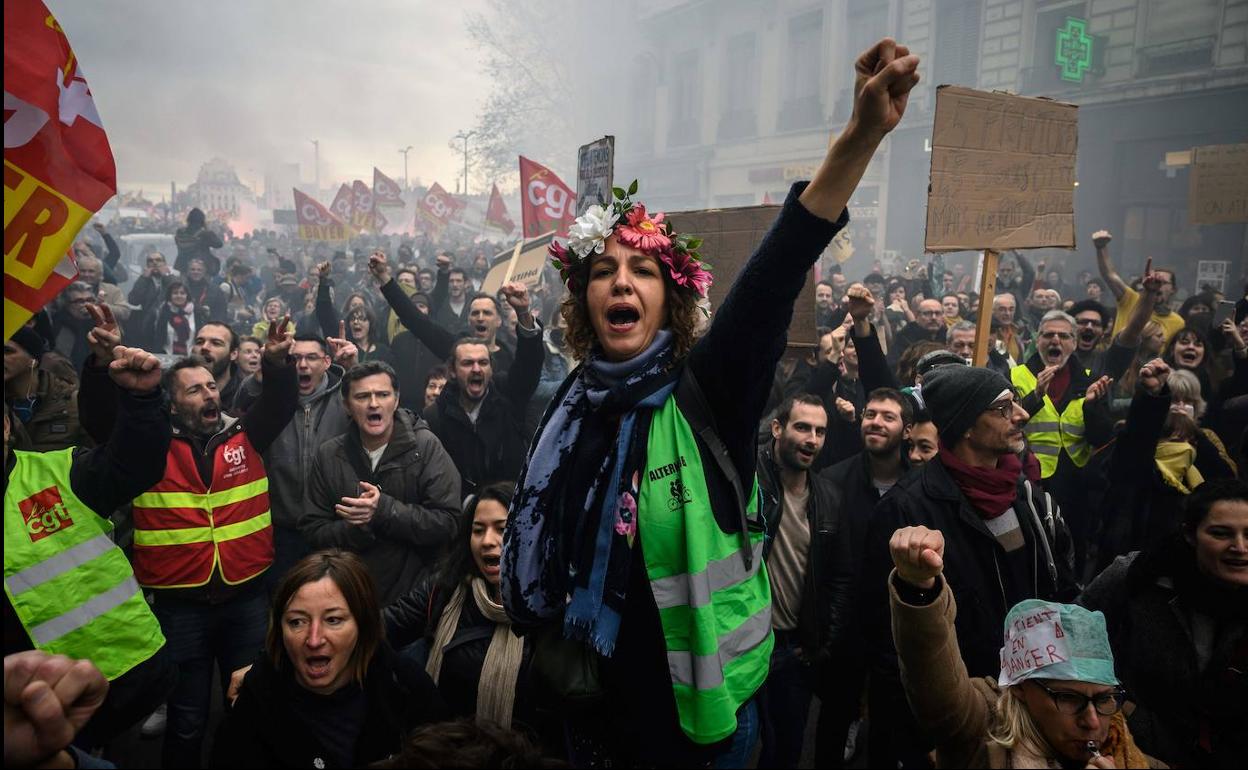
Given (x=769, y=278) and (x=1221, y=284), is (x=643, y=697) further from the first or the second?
(x=1221, y=284)

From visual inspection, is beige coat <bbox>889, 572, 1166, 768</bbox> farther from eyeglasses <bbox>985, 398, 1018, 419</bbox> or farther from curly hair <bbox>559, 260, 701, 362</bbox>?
eyeglasses <bbox>985, 398, 1018, 419</bbox>

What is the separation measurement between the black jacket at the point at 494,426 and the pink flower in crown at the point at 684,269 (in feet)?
10.1

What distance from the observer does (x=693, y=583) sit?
151 cm

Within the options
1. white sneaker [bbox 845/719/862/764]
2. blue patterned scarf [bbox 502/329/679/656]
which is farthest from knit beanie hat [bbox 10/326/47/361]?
white sneaker [bbox 845/719/862/764]

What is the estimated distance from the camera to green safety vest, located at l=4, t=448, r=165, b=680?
275cm

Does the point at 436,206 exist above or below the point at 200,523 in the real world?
above

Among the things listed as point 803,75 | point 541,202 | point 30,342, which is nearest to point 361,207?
point 541,202

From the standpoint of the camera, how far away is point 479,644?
272 cm

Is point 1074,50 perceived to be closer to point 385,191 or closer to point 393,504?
point 385,191

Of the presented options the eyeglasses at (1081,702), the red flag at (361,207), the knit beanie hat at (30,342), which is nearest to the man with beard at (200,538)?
the knit beanie hat at (30,342)

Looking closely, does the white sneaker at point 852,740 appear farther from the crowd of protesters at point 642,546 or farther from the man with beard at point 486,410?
the man with beard at point 486,410

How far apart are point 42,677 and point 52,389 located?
A: 350cm

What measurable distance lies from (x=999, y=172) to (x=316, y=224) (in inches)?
588

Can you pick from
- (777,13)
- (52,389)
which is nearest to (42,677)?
(52,389)
